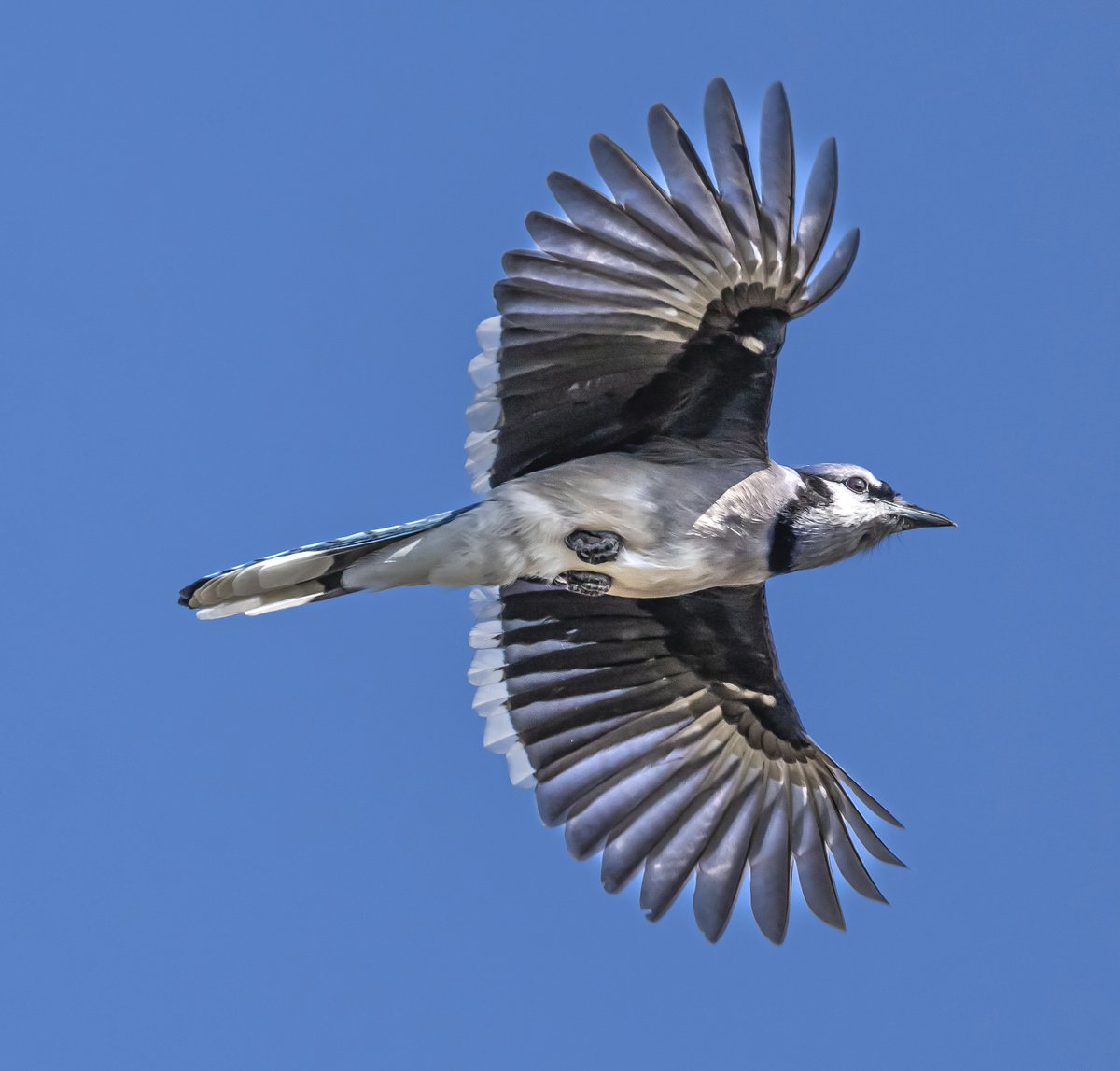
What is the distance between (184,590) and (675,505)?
229 cm

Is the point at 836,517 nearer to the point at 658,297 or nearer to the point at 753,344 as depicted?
the point at 753,344

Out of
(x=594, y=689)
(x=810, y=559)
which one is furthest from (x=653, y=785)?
(x=810, y=559)

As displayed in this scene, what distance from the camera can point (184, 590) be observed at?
821 cm

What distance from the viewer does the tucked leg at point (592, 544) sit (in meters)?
8.51

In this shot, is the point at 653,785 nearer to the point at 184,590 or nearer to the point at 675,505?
the point at 675,505

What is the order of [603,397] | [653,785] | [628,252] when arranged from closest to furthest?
[628,252] → [603,397] → [653,785]

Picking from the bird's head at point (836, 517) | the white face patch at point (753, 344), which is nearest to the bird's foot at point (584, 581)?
the bird's head at point (836, 517)

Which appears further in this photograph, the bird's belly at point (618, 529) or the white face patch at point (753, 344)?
the bird's belly at point (618, 529)

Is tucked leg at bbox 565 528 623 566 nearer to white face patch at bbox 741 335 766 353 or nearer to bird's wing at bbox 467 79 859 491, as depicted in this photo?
bird's wing at bbox 467 79 859 491

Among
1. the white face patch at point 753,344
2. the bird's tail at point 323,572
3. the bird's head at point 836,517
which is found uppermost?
the white face patch at point 753,344

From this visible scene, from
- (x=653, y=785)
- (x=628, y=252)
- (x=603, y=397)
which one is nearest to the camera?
(x=628, y=252)

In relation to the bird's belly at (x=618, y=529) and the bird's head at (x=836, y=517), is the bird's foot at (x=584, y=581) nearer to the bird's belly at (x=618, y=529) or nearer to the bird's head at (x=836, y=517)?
the bird's belly at (x=618, y=529)

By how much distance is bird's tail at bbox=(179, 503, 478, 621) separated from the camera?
26.9 feet

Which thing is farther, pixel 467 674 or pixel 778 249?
pixel 467 674
